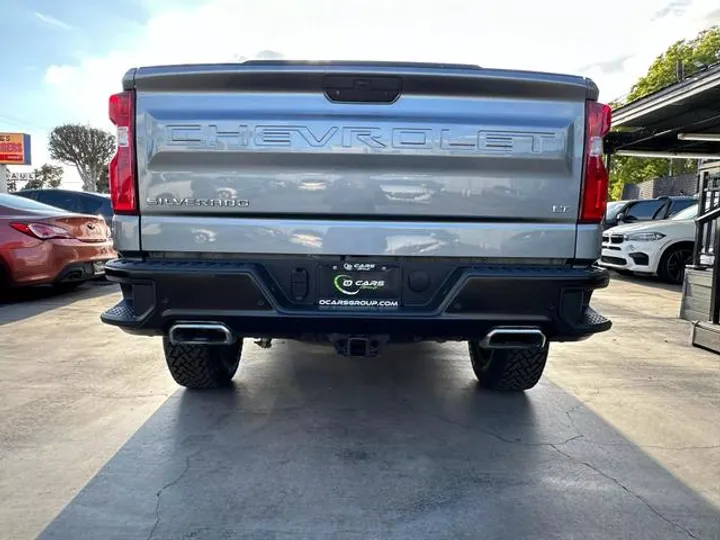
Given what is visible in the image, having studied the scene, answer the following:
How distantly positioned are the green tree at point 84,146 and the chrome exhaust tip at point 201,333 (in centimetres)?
5728

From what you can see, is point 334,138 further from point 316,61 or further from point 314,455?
point 314,455

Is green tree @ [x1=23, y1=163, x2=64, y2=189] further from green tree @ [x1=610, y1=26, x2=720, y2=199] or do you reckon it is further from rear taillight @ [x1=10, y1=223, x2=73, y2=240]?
rear taillight @ [x1=10, y1=223, x2=73, y2=240]

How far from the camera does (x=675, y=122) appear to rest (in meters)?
11.0

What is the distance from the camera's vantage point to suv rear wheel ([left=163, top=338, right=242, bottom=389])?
3508mm

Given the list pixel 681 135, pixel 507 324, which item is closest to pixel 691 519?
pixel 507 324

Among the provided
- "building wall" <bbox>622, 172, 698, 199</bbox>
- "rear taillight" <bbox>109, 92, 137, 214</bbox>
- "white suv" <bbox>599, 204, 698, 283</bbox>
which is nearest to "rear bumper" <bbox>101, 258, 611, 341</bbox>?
"rear taillight" <bbox>109, 92, 137, 214</bbox>

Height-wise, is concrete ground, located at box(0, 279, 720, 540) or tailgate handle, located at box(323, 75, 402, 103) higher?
tailgate handle, located at box(323, 75, 402, 103)

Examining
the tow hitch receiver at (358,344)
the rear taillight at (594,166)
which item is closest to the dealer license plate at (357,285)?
the tow hitch receiver at (358,344)

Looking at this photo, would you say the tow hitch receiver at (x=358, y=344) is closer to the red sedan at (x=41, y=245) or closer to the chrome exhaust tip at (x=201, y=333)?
the chrome exhaust tip at (x=201, y=333)

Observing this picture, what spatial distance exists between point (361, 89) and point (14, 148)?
42.8 metres

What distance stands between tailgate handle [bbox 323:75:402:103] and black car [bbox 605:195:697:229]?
10.4 meters

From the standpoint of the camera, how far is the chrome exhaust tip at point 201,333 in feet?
8.61

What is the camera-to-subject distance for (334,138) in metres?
2.52

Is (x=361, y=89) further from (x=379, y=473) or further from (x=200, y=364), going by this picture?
(x=200, y=364)
